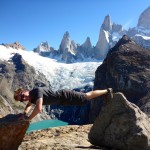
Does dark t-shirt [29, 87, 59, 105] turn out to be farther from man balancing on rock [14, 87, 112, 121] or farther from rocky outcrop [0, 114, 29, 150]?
rocky outcrop [0, 114, 29, 150]

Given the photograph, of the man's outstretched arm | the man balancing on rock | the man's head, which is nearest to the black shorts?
the man balancing on rock

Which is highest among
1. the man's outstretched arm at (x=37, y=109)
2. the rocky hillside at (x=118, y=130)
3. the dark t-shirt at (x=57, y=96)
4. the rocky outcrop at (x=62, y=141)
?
the dark t-shirt at (x=57, y=96)

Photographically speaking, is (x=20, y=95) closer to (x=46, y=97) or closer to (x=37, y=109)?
(x=37, y=109)

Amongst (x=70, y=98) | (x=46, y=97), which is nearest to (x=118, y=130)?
(x=70, y=98)

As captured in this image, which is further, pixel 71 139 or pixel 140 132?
pixel 71 139

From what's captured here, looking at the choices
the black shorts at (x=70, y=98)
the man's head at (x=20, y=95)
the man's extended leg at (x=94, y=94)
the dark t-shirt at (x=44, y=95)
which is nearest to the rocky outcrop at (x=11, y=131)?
the man's head at (x=20, y=95)

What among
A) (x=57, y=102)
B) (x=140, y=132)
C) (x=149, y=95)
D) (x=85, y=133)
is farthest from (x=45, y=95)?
(x=149, y=95)

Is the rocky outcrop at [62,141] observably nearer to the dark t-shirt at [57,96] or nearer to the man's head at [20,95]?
the dark t-shirt at [57,96]

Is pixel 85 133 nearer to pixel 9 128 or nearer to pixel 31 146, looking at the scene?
pixel 31 146
